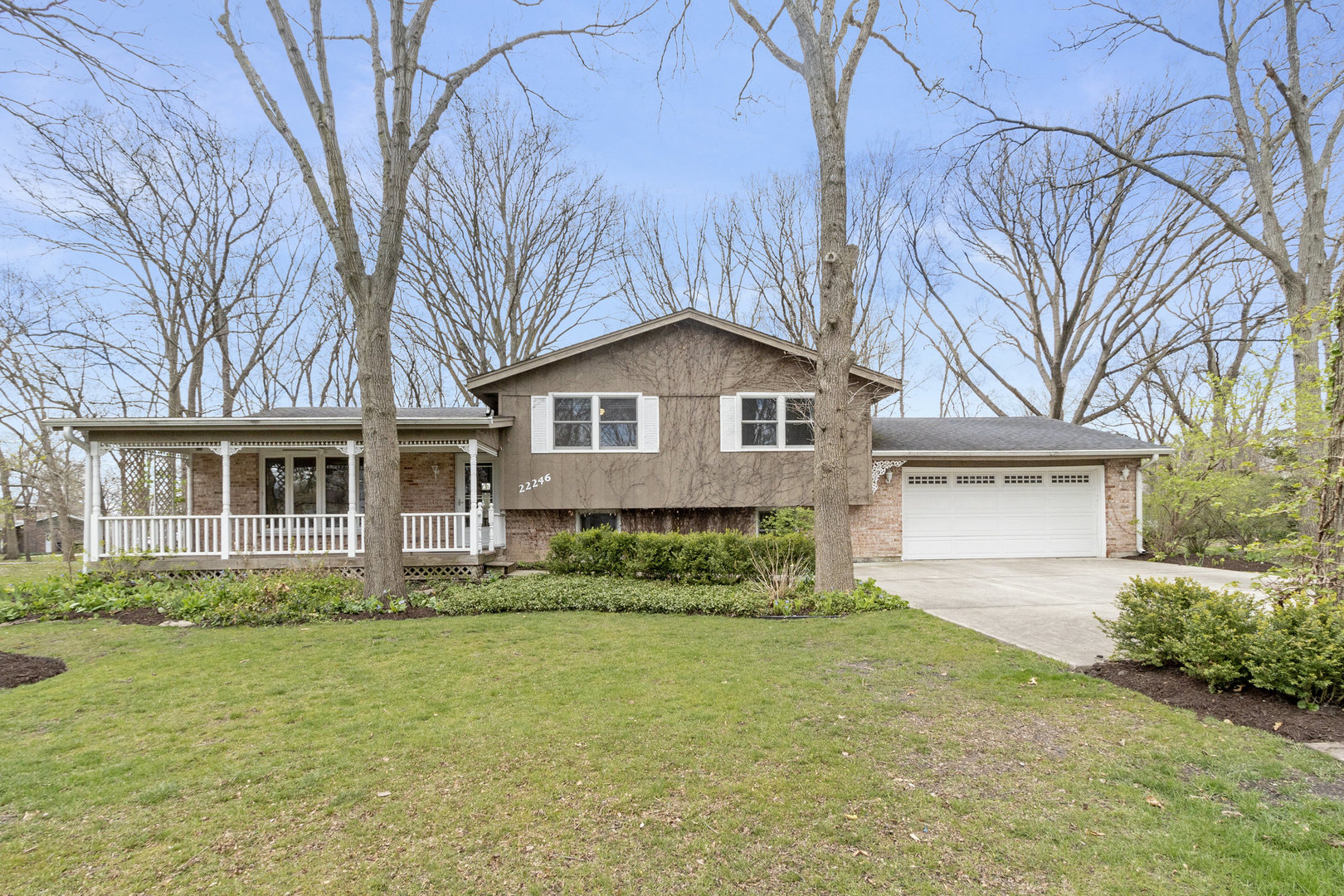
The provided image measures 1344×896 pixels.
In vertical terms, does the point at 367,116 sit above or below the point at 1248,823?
above

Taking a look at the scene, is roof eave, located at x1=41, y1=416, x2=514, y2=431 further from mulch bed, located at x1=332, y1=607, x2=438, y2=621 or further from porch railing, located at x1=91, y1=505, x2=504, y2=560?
mulch bed, located at x1=332, y1=607, x2=438, y2=621

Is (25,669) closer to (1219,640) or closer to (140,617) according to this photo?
(140,617)

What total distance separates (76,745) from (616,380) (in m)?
10.0

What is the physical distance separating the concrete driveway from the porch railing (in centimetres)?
759

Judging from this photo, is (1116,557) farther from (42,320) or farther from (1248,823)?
(42,320)

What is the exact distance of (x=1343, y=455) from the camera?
4.59 m

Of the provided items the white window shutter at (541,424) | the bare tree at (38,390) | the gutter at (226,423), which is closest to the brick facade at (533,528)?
the white window shutter at (541,424)

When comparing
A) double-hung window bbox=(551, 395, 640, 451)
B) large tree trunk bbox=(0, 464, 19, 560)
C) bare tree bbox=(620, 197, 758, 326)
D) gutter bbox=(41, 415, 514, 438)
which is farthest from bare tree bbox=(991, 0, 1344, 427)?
large tree trunk bbox=(0, 464, 19, 560)

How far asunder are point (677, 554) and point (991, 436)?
8970mm

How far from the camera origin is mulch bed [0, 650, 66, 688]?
5551 mm

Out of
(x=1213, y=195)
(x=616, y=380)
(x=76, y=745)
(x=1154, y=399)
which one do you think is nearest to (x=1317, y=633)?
(x=76, y=745)

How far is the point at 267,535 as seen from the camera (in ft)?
40.8

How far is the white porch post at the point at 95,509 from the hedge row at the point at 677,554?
7.62 meters

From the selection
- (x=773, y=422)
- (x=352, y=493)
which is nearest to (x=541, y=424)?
(x=352, y=493)
